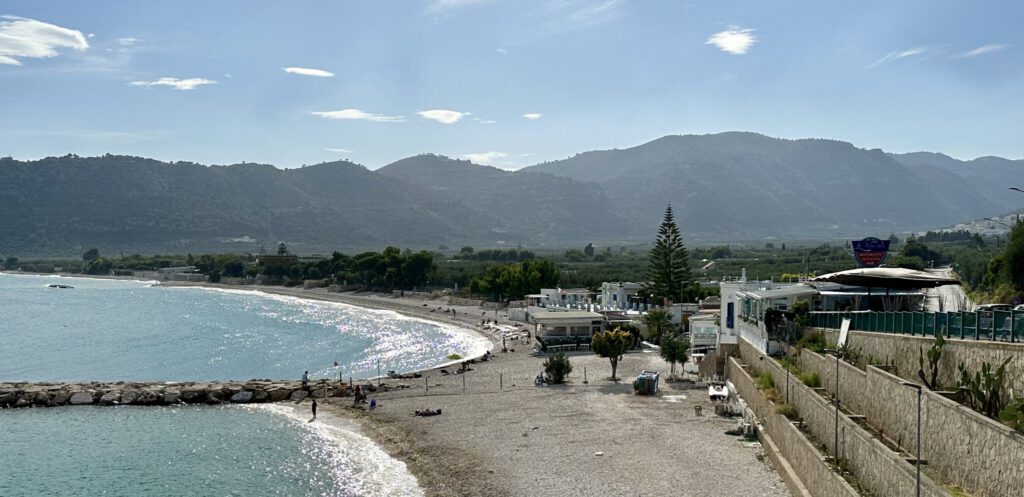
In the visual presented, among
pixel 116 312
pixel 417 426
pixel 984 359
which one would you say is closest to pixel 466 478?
pixel 417 426

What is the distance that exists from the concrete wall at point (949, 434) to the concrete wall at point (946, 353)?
1.81ft

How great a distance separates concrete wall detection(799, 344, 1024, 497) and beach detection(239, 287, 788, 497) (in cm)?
282

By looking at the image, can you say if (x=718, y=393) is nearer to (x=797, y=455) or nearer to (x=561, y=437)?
(x=561, y=437)

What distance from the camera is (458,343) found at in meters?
43.2

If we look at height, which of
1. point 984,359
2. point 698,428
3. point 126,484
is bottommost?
point 126,484

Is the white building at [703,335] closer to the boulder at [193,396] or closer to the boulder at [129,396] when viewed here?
the boulder at [193,396]

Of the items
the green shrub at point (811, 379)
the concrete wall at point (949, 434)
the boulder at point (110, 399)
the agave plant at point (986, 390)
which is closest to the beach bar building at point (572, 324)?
the boulder at point (110, 399)

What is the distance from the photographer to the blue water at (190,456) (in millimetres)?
18203

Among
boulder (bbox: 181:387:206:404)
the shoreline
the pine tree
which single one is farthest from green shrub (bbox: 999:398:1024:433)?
the pine tree

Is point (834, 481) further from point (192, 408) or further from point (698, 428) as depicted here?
point (192, 408)

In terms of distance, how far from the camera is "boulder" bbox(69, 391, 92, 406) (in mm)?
28234

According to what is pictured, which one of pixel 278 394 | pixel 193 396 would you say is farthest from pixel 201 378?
pixel 278 394

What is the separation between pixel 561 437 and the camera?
20.0 metres

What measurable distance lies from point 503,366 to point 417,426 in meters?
10.7
